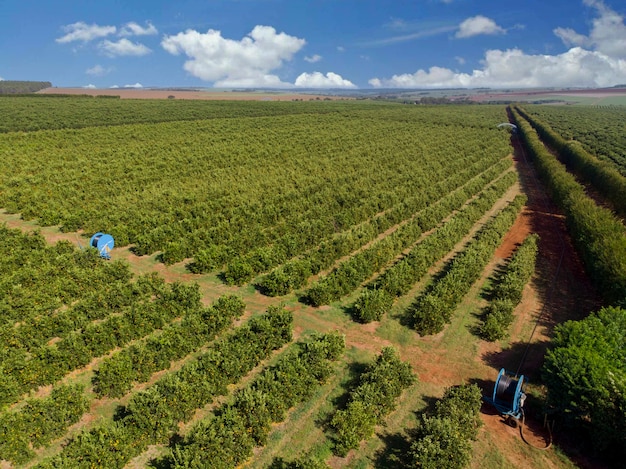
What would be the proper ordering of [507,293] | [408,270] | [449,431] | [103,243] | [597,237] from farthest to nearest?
1. [103,243]
2. [597,237]
3. [408,270]
4. [507,293]
5. [449,431]

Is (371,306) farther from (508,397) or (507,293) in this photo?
(507,293)

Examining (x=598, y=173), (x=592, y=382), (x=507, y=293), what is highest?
(x=598, y=173)

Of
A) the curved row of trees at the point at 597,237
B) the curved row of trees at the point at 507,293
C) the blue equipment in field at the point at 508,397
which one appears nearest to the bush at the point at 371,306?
the curved row of trees at the point at 507,293

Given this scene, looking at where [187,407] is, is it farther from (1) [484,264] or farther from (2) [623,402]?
(1) [484,264]

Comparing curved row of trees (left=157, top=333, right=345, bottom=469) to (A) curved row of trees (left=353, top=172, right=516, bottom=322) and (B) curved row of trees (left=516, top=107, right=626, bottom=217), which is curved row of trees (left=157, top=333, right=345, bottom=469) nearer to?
(A) curved row of trees (left=353, top=172, right=516, bottom=322)

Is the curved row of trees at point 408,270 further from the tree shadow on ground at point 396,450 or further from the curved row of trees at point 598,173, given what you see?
the curved row of trees at point 598,173

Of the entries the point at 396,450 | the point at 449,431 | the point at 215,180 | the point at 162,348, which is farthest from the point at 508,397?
the point at 215,180

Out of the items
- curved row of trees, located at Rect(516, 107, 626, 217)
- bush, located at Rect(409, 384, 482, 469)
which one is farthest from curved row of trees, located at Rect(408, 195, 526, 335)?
curved row of trees, located at Rect(516, 107, 626, 217)
